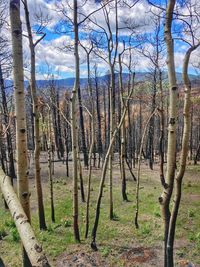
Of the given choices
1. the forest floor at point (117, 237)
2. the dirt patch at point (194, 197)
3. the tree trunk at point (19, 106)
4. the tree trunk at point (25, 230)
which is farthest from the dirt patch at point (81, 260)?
the dirt patch at point (194, 197)

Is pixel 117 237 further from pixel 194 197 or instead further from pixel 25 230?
pixel 25 230

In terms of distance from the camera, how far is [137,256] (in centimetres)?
816

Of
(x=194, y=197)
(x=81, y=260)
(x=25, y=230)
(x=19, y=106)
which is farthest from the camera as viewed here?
(x=194, y=197)

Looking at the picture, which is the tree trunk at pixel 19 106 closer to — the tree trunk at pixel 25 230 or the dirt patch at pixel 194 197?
the tree trunk at pixel 25 230

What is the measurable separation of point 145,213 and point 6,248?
18.1ft

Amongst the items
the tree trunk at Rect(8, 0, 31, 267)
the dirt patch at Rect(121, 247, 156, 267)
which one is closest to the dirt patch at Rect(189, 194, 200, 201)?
the dirt patch at Rect(121, 247, 156, 267)

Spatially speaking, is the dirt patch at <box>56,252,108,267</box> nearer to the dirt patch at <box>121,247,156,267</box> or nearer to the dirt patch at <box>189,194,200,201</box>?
the dirt patch at <box>121,247,156,267</box>

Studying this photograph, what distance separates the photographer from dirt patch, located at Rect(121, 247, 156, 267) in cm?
785

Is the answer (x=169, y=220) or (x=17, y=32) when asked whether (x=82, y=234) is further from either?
(x=17, y=32)

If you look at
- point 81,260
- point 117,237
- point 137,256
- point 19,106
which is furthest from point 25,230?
point 117,237

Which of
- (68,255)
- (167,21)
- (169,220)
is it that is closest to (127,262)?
(68,255)

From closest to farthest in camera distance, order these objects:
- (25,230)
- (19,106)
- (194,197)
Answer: (25,230) < (19,106) < (194,197)

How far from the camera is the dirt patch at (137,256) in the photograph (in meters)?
7.85

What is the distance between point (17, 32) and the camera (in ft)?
12.9
